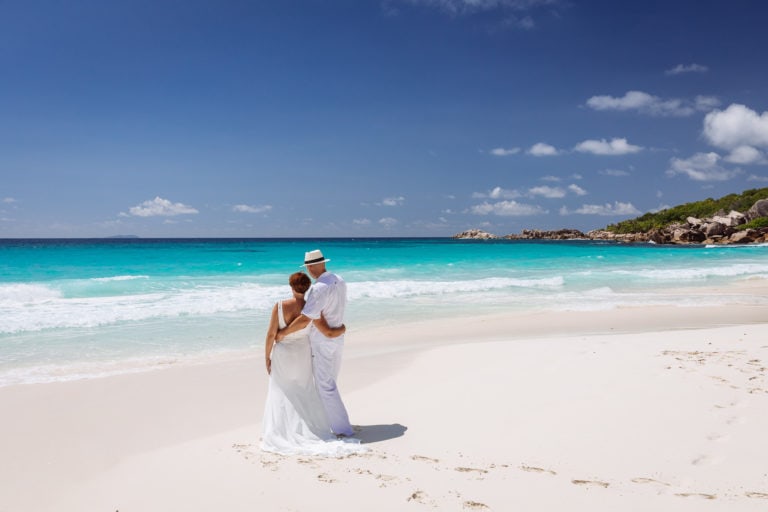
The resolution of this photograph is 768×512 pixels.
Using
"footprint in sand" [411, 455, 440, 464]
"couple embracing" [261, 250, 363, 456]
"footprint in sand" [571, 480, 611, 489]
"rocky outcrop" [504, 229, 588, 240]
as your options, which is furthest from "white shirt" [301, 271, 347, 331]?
"rocky outcrop" [504, 229, 588, 240]

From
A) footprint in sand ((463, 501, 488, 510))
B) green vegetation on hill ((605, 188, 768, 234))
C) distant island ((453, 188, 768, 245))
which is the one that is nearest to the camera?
footprint in sand ((463, 501, 488, 510))

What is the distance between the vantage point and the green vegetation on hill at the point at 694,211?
88500 mm

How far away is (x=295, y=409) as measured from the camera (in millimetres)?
4941

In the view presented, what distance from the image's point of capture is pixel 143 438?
213 inches

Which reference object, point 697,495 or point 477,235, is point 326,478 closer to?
point 697,495

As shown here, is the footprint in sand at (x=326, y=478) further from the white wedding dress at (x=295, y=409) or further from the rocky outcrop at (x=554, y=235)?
the rocky outcrop at (x=554, y=235)

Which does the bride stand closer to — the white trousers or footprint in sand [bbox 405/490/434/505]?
the white trousers

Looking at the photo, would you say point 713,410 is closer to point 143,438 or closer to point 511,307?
point 143,438

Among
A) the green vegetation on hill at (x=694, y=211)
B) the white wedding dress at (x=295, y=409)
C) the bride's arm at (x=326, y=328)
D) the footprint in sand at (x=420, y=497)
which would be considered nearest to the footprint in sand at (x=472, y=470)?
the footprint in sand at (x=420, y=497)

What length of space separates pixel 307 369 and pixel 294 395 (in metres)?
0.28

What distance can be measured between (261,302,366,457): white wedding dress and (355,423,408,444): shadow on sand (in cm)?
22

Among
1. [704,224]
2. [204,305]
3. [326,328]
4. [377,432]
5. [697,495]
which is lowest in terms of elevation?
[377,432]

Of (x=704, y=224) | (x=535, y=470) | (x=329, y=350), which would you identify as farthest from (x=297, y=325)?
(x=704, y=224)

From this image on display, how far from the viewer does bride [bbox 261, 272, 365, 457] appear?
15.5 feet
